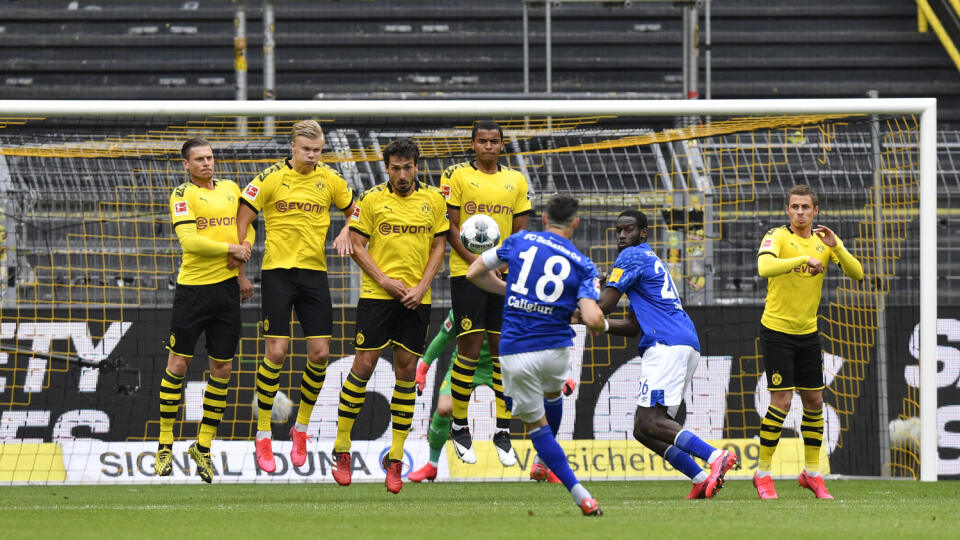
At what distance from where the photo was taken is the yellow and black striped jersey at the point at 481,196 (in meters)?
9.18

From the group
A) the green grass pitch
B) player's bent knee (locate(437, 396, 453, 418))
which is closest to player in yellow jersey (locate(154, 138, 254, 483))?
the green grass pitch

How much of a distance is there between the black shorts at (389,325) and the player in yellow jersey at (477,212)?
0.40 meters

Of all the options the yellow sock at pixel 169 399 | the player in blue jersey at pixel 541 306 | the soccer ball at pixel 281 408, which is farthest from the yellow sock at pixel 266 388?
the player in blue jersey at pixel 541 306

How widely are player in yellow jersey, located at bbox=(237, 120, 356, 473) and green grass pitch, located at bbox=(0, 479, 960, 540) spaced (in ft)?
2.46

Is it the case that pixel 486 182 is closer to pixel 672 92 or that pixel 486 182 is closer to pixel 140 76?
pixel 672 92

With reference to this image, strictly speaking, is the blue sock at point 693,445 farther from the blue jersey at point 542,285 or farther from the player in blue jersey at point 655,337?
the blue jersey at point 542,285

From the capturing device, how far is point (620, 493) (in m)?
9.27

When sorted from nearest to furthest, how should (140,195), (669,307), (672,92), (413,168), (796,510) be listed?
(796,510) → (669,307) → (413,168) → (140,195) → (672,92)

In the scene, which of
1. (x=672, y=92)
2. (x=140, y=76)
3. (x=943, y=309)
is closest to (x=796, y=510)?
(x=943, y=309)

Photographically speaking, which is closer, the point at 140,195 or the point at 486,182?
Answer: the point at 486,182

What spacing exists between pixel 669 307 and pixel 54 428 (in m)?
6.20

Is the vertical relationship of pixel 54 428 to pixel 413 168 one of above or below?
below

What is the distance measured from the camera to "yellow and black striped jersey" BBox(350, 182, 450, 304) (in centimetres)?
887

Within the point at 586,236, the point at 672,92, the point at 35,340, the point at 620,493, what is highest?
the point at 672,92
